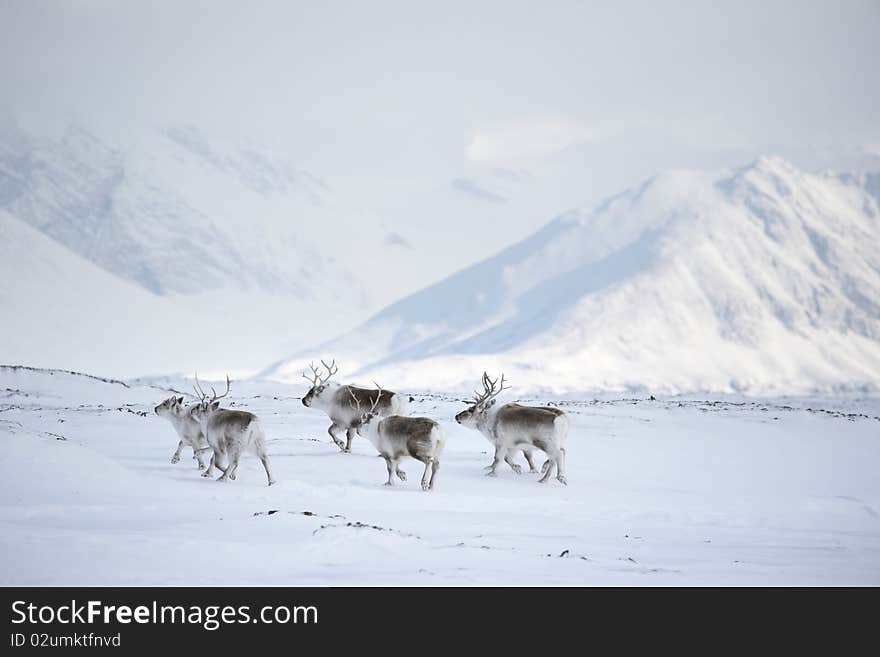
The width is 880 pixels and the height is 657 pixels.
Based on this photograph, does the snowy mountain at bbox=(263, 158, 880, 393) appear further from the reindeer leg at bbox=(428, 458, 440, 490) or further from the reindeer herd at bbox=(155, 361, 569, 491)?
the reindeer leg at bbox=(428, 458, 440, 490)

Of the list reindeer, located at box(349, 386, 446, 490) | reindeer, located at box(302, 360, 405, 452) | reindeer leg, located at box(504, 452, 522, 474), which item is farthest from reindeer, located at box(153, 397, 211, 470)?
reindeer leg, located at box(504, 452, 522, 474)

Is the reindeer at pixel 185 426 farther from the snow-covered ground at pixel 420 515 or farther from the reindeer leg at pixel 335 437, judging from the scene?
the reindeer leg at pixel 335 437

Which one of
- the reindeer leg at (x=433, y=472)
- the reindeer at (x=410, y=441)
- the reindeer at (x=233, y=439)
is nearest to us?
the reindeer at (x=233, y=439)

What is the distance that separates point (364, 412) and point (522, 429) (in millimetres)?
3851

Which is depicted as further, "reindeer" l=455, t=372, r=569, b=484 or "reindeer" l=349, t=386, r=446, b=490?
"reindeer" l=455, t=372, r=569, b=484

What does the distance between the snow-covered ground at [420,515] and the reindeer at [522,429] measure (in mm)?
450

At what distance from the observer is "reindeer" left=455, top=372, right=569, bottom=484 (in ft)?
64.2

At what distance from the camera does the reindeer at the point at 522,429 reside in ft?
64.2

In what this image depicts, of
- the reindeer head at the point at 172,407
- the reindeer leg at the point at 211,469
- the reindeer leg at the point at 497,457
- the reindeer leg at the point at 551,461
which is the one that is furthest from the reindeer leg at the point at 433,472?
the reindeer head at the point at 172,407

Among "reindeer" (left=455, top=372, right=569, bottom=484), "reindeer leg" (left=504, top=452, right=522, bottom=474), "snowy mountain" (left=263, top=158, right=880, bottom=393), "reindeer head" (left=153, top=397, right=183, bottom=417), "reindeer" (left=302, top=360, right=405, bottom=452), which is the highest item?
"snowy mountain" (left=263, top=158, right=880, bottom=393)

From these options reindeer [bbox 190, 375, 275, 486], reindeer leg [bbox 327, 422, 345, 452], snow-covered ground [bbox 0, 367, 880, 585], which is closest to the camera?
snow-covered ground [bbox 0, 367, 880, 585]

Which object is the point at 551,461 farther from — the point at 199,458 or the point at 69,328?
the point at 69,328

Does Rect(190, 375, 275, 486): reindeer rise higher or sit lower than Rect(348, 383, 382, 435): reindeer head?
lower
